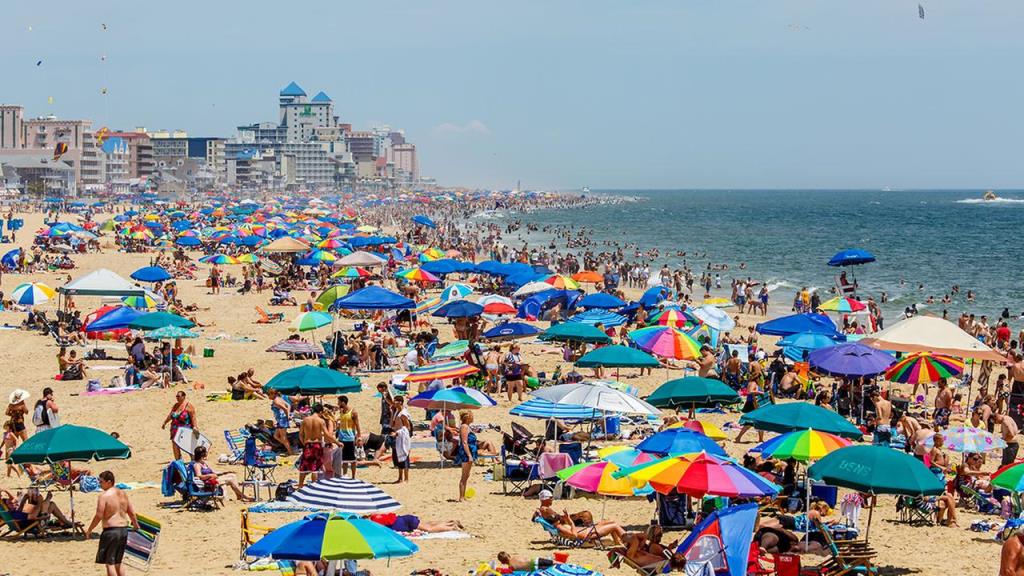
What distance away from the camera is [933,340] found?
16.5 meters

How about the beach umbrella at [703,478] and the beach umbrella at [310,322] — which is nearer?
the beach umbrella at [703,478]

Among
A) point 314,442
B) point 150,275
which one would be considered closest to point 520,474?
point 314,442

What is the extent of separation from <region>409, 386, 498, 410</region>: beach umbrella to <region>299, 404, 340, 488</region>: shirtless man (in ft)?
4.75

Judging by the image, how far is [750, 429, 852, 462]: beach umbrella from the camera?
11.0 m

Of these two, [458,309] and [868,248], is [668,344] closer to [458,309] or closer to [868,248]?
[458,309]

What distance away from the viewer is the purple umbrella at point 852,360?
51.3ft

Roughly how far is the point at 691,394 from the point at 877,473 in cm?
477

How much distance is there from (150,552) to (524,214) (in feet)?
410

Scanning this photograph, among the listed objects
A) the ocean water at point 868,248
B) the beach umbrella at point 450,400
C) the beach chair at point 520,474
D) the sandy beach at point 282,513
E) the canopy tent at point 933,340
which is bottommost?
the ocean water at point 868,248

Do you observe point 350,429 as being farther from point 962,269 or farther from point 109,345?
point 962,269

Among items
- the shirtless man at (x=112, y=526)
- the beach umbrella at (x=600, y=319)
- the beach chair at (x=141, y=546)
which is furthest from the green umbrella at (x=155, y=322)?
the shirtless man at (x=112, y=526)

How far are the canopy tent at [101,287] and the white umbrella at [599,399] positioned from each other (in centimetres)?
1172

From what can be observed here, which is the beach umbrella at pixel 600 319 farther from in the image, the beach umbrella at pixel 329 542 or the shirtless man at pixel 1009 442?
the beach umbrella at pixel 329 542

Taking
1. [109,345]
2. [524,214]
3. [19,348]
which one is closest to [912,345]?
[109,345]
